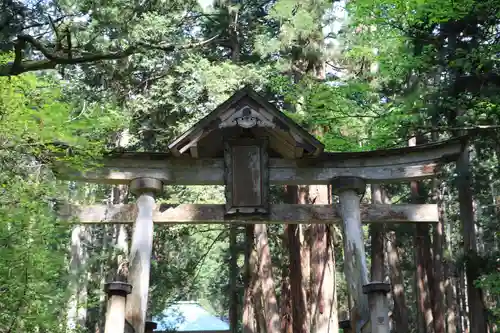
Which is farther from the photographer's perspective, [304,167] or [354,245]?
[304,167]

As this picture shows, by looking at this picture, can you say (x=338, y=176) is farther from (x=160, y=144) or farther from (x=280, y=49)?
(x=160, y=144)

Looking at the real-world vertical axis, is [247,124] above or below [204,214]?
above

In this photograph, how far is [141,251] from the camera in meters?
7.28

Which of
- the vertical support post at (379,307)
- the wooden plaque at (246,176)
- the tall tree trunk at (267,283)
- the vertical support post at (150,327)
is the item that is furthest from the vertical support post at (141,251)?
the tall tree trunk at (267,283)

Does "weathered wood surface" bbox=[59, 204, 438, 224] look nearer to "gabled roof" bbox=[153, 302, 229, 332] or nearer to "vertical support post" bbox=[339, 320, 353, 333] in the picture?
"vertical support post" bbox=[339, 320, 353, 333]

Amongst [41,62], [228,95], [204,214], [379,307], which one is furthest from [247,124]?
[228,95]

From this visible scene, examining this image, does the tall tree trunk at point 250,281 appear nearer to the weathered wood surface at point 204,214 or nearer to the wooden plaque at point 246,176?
the weathered wood surface at point 204,214

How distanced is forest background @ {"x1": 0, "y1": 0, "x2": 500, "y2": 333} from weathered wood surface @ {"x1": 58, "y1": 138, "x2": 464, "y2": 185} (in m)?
0.45

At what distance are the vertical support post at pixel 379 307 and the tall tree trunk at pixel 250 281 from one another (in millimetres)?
7302

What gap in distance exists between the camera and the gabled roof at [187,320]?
22.3 m

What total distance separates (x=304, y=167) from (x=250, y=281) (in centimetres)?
635

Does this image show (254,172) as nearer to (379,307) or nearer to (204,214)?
(204,214)

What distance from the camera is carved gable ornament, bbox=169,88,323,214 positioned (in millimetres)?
7641

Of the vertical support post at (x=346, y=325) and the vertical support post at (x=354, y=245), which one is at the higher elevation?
the vertical support post at (x=354, y=245)
